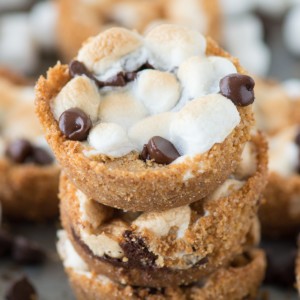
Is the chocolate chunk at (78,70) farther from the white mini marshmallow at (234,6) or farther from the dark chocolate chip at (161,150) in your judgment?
the white mini marshmallow at (234,6)

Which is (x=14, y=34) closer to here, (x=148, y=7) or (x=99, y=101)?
(x=148, y=7)

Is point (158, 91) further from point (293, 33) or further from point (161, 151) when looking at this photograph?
point (293, 33)

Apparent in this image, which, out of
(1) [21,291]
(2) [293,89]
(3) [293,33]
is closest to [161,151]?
(1) [21,291]

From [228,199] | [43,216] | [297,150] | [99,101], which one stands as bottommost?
[43,216]

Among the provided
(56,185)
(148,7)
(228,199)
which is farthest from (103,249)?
(148,7)

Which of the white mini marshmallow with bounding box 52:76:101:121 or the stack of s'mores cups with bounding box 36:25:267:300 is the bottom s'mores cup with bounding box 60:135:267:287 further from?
the white mini marshmallow with bounding box 52:76:101:121

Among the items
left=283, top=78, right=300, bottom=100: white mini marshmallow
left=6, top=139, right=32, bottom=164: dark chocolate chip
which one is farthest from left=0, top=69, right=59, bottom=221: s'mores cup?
left=283, top=78, right=300, bottom=100: white mini marshmallow

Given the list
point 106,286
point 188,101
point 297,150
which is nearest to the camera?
point 188,101
